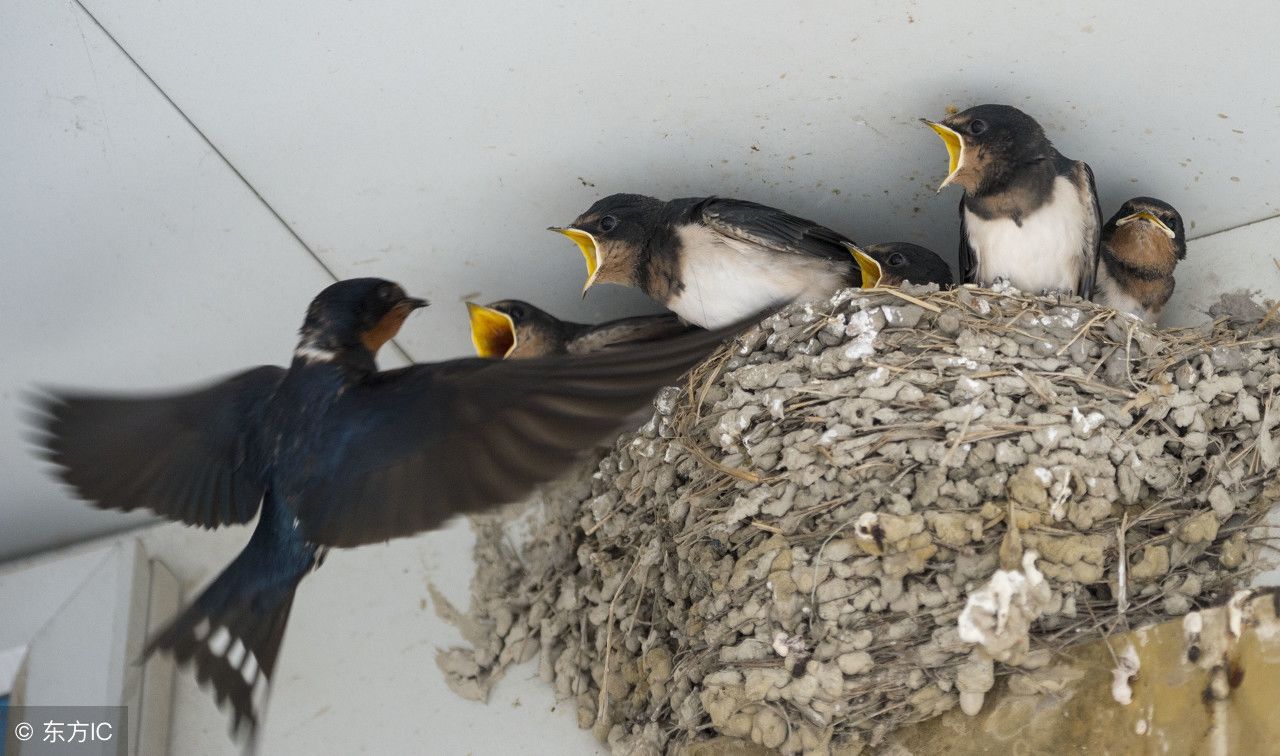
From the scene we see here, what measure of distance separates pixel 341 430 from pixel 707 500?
74cm

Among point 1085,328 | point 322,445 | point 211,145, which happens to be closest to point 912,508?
point 1085,328

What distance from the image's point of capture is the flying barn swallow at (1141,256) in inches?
121

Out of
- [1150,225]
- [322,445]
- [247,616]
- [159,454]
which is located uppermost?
[1150,225]

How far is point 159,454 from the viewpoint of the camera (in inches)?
118

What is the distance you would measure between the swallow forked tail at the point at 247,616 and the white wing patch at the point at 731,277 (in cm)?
104

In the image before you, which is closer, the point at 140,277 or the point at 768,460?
the point at 768,460

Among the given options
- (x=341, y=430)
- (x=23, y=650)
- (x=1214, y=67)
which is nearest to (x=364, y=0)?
(x=341, y=430)

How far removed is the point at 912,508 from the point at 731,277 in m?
0.80

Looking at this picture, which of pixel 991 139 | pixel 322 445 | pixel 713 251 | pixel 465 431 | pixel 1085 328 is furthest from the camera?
pixel 713 251

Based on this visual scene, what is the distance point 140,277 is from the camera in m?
3.38

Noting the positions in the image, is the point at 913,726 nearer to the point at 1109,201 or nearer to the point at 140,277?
the point at 1109,201

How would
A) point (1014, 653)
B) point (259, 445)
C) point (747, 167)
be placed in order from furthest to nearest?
point (747, 167)
point (259, 445)
point (1014, 653)

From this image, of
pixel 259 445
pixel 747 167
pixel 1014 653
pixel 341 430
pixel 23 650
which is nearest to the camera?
pixel 1014 653

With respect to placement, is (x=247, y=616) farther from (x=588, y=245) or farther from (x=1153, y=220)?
(x=1153, y=220)
